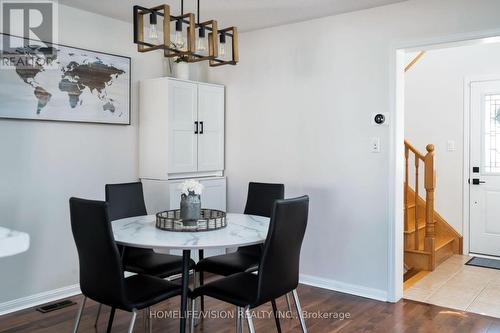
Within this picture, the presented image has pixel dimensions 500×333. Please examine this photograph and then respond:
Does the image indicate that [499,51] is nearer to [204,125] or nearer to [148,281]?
[204,125]

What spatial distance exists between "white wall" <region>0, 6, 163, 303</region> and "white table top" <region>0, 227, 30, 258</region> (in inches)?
2.0

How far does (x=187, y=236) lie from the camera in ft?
8.34

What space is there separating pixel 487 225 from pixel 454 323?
7.38 ft

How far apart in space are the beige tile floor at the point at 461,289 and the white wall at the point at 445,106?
0.82 meters

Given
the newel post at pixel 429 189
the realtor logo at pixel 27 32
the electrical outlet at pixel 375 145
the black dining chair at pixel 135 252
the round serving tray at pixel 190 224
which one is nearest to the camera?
the round serving tray at pixel 190 224

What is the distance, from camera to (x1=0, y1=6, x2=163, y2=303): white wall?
3363mm

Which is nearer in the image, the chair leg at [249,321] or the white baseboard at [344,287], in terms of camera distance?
the chair leg at [249,321]

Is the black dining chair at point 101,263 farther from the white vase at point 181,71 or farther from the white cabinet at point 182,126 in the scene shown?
the white vase at point 181,71

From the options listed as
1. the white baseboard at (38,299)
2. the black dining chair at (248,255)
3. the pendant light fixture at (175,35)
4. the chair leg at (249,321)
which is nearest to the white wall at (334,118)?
the black dining chair at (248,255)

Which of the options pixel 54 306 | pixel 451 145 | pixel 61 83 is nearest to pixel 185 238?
pixel 54 306

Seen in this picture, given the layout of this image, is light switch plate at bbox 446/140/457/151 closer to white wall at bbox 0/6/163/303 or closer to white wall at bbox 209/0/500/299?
white wall at bbox 209/0/500/299

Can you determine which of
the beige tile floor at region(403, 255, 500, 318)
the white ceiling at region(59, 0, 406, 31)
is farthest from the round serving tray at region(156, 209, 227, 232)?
the beige tile floor at region(403, 255, 500, 318)

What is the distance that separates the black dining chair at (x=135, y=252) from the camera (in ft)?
9.89

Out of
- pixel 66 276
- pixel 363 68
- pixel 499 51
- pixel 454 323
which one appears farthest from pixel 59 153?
pixel 499 51
